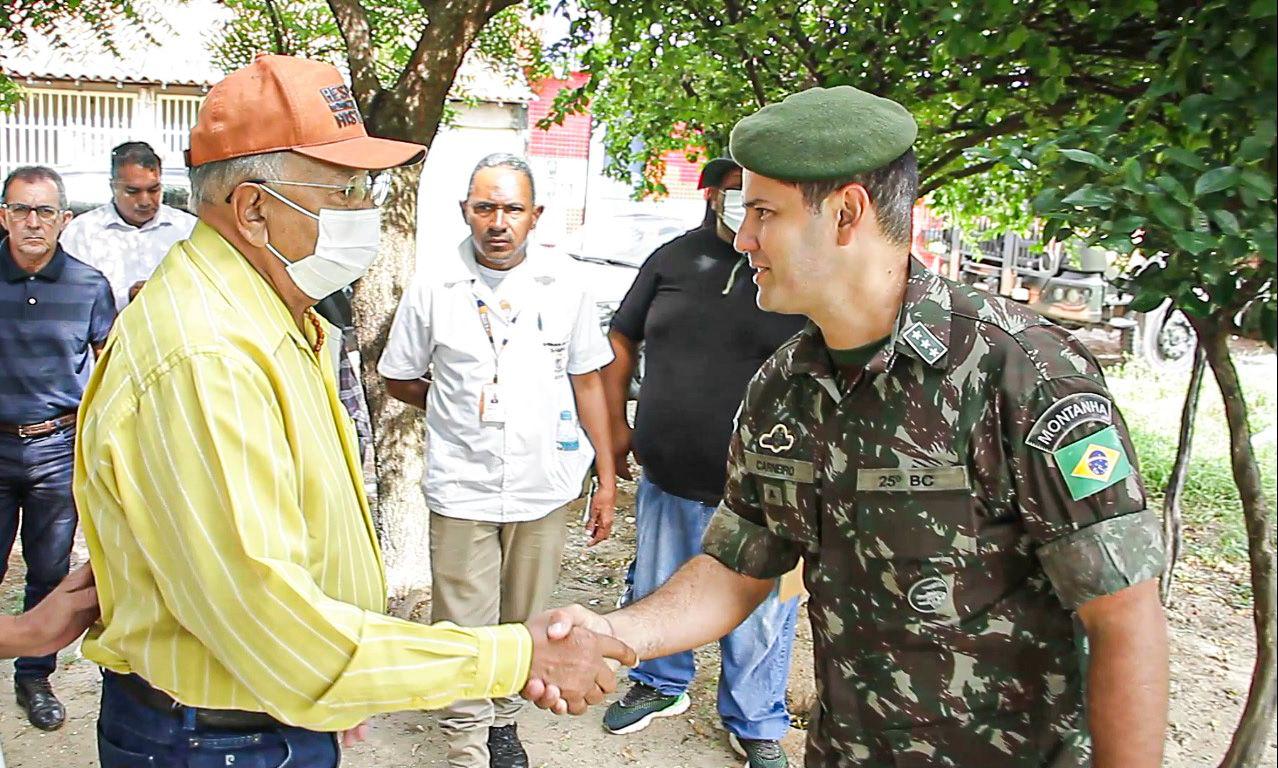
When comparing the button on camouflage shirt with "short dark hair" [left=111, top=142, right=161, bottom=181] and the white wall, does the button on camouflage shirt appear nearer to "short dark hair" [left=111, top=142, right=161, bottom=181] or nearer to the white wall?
"short dark hair" [left=111, top=142, right=161, bottom=181]

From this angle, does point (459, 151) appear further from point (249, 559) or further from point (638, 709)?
point (249, 559)

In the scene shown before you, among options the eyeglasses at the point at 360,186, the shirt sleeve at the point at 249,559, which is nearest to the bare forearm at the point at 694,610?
the shirt sleeve at the point at 249,559

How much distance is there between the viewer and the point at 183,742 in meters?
2.12

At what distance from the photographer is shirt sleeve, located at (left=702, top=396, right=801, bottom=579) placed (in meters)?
2.35

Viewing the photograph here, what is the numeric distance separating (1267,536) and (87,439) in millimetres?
3172

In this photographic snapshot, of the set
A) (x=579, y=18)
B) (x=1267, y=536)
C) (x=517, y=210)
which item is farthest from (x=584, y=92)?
(x=1267, y=536)

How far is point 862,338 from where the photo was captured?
212 cm

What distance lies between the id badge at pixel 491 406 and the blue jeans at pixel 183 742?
1.93m

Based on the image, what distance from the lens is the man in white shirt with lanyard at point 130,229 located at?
5855mm

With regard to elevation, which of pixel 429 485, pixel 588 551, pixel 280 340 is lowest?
pixel 588 551

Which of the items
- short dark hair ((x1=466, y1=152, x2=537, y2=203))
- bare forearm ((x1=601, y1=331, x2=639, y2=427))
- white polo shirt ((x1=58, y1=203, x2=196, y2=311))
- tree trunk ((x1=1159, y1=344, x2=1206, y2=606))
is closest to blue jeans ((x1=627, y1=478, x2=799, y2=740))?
bare forearm ((x1=601, y1=331, x2=639, y2=427))

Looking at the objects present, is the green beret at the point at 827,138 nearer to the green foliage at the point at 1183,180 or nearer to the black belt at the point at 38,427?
the green foliage at the point at 1183,180

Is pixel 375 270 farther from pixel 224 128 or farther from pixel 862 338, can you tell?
pixel 862 338

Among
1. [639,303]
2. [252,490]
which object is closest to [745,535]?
[252,490]
